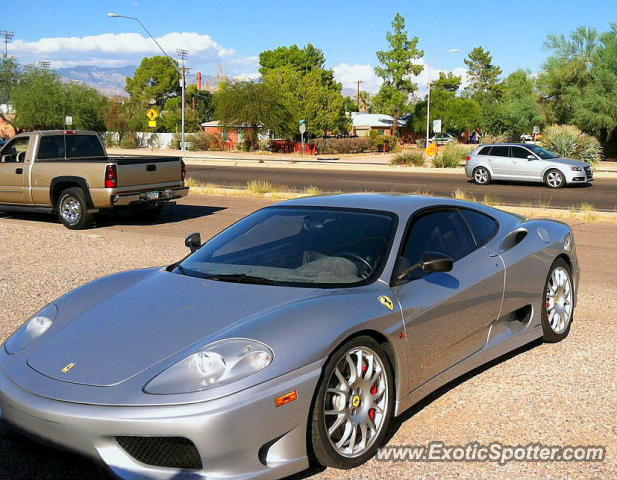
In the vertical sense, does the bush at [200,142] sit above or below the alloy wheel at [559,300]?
above

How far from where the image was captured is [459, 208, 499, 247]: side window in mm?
5422

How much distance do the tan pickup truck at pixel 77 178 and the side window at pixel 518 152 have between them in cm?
1605

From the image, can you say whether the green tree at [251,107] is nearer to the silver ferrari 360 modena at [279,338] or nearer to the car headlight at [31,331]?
the silver ferrari 360 modena at [279,338]

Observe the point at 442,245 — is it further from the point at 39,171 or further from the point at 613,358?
the point at 39,171

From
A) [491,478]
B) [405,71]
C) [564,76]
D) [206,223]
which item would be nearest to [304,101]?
[405,71]

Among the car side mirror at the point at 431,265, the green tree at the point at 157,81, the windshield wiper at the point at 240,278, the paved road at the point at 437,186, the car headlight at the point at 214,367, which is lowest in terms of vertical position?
the paved road at the point at 437,186

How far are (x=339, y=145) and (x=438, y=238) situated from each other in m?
62.0

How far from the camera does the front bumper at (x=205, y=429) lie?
3.33 m

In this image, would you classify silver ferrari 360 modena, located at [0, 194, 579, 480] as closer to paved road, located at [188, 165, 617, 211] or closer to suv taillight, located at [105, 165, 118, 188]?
suv taillight, located at [105, 165, 118, 188]

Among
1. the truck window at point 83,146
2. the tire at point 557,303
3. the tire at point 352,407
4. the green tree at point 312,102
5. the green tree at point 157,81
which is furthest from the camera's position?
the green tree at point 157,81

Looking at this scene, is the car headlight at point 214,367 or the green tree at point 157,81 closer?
the car headlight at point 214,367

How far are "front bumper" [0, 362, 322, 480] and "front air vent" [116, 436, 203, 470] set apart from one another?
0.02m

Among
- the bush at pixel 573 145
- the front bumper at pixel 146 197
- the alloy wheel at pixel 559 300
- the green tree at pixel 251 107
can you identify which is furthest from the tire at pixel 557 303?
the green tree at pixel 251 107

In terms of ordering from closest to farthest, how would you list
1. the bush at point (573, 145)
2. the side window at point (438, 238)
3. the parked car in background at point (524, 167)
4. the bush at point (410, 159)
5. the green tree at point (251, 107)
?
the side window at point (438, 238)
the parked car in background at point (524, 167)
the bush at point (573, 145)
the bush at point (410, 159)
the green tree at point (251, 107)
